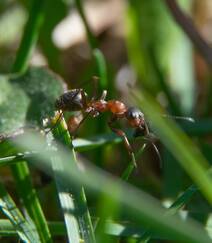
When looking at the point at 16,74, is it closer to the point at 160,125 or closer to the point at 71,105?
the point at 71,105

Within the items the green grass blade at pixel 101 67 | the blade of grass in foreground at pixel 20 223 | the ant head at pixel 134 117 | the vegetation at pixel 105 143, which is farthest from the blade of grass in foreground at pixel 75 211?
the green grass blade at pixel 101 67

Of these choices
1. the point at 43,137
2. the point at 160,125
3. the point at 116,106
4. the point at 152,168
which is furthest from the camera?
the point at 152,168

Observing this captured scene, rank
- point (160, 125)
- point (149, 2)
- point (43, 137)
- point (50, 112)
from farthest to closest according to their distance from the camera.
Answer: point (149, 2) → point (50, 112) → point (43, 137) → point (160, 125)

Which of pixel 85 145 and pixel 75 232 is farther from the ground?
pixel 85 145

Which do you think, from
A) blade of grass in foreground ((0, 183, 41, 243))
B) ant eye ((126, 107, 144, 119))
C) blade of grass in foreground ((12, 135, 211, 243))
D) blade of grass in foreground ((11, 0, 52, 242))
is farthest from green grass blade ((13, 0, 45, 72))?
blade of grass in foreground ((12, 135, 211, 243))

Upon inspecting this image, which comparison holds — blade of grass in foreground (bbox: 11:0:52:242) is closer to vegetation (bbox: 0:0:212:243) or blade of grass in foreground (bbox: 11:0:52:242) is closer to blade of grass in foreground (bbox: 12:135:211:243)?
vegetation (bbox: 0:0:212:243)

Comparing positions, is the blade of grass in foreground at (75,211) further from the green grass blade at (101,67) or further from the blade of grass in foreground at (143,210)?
the green grass blade at (101,67)

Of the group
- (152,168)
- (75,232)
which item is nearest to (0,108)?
(75,232)
